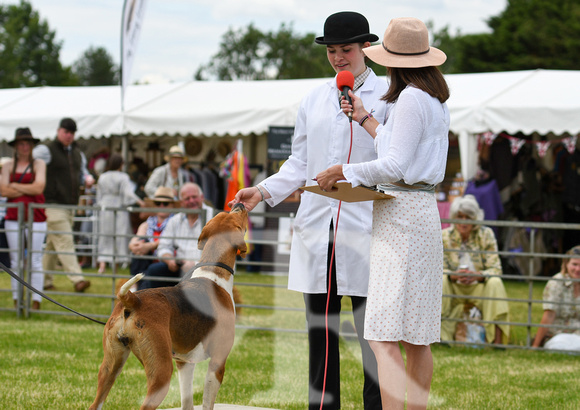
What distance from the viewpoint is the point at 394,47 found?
324 centimetres

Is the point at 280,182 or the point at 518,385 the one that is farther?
the point at 518,385

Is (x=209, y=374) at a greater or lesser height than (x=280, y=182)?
lesser

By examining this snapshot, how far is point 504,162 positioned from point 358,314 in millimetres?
9431

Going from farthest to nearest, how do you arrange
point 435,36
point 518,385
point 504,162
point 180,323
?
point 435,36
point 504,162
point 518,385
point 180,323

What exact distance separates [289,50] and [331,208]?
229 feet

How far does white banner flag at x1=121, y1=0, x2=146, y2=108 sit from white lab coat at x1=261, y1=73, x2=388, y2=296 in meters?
7.77

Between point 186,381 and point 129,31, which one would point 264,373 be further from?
point 129,31

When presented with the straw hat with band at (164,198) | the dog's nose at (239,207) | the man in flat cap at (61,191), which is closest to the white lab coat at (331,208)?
the dog's nose at (239,207)

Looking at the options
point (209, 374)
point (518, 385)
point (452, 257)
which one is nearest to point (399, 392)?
point (209, 374)

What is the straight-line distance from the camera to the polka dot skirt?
319cm

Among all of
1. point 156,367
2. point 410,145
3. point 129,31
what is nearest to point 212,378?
point 156,367

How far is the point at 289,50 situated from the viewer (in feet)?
236

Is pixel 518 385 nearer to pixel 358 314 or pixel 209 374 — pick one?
pixel 358 314

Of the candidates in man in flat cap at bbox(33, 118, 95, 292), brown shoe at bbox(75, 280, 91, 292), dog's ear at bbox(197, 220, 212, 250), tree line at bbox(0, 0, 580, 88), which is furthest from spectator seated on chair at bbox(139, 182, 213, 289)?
tree line at bbox(0, 0, 580, 88)
